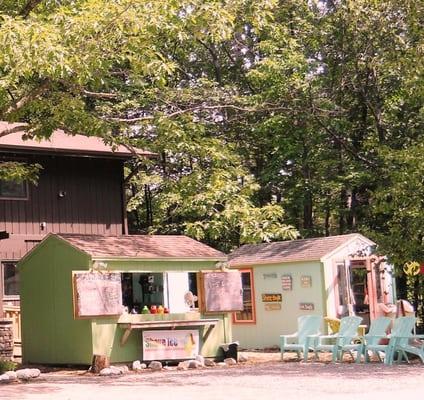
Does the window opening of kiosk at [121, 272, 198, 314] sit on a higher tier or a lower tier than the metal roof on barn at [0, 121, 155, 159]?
lower

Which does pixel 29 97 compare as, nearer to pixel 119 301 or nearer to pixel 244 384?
pixel 119 301

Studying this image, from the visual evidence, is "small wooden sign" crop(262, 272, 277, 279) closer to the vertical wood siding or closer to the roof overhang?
the roof overhang

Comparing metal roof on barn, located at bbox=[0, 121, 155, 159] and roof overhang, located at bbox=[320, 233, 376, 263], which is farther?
metal roof on barn, located at bbox=[0, 121, 155, 159]

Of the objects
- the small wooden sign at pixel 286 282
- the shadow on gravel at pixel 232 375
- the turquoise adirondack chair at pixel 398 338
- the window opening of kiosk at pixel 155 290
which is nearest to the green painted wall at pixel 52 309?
the shadow on gravel at pixel 232 375

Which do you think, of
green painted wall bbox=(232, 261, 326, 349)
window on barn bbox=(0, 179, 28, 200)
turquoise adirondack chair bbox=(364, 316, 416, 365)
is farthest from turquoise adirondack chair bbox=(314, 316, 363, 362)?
window on barn bbox=(0, 179, 28, 200)

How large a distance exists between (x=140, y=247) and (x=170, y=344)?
6.66 feet

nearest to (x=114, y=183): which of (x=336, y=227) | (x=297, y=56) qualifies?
(x=297, y=56)

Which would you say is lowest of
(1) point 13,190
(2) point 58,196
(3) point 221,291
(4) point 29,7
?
(3) point 221,291

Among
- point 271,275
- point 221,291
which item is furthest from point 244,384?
point 271,275

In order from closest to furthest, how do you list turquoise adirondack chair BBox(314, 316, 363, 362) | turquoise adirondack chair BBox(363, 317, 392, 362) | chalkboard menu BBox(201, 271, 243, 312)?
turquoise adirondack chair BBox(363, 317, 392, 362) < turquoise adirondack chair BBox(314, 316, 363, 362) < chalkboard menu BBox(201, 271, 243, 312)

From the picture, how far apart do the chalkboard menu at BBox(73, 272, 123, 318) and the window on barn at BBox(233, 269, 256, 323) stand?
603 centimetres

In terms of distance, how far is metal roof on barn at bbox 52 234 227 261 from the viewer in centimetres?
1544

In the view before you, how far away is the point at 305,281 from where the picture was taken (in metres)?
19.3

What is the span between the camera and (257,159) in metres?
29.9
